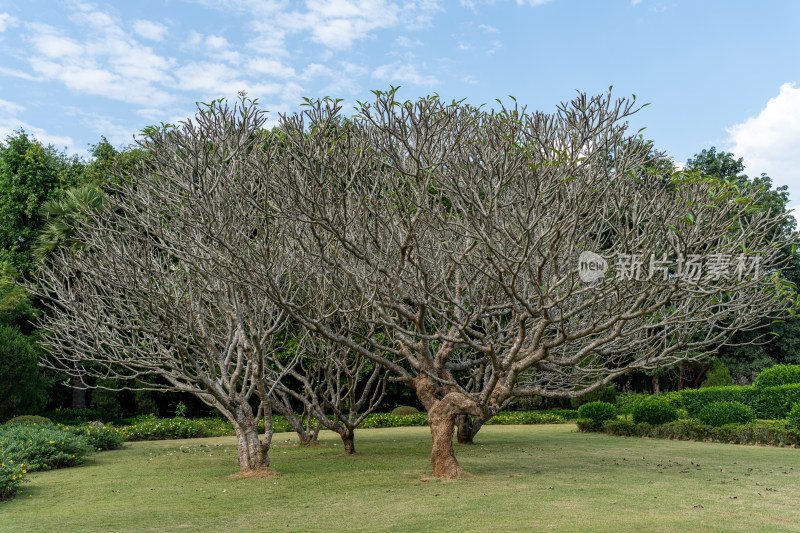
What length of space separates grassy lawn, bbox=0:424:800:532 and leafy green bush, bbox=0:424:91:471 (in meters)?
0.45

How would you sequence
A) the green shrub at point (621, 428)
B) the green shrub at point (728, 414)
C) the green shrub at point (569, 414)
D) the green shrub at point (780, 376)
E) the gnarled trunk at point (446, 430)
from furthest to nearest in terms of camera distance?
1. the green shrub at point (569, 414)
2. the green shrub at point (621, 428)
3. the green shrub at point (780, 376)
4. the green shrub at point (728, 414)
5. the gnarled trunk at point (446, 430)

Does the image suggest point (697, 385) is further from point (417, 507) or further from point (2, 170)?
point (2, 170)

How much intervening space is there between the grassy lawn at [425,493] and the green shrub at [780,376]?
477cm

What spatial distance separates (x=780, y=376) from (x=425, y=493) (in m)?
14.9

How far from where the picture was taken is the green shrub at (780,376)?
18.3 meters

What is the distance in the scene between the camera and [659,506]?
25.5ft

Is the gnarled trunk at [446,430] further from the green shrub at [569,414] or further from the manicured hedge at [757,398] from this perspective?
the green shrub at [569,414]

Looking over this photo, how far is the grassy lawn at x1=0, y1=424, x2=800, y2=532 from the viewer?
714cm

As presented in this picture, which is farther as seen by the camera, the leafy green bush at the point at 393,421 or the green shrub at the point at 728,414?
the leafy green bush at the point at 393,421

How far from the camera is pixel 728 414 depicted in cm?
1662

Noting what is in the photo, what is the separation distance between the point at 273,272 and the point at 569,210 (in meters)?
5.41

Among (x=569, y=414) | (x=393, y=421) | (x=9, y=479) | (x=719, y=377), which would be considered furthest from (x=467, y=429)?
(x=719, y=377)

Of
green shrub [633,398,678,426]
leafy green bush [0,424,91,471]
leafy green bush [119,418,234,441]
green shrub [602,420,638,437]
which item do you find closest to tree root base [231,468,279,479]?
leafy green bush [0,424,91,471]

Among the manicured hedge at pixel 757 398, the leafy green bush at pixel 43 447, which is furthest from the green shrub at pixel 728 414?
the leafy green bush at pixel 43 447
